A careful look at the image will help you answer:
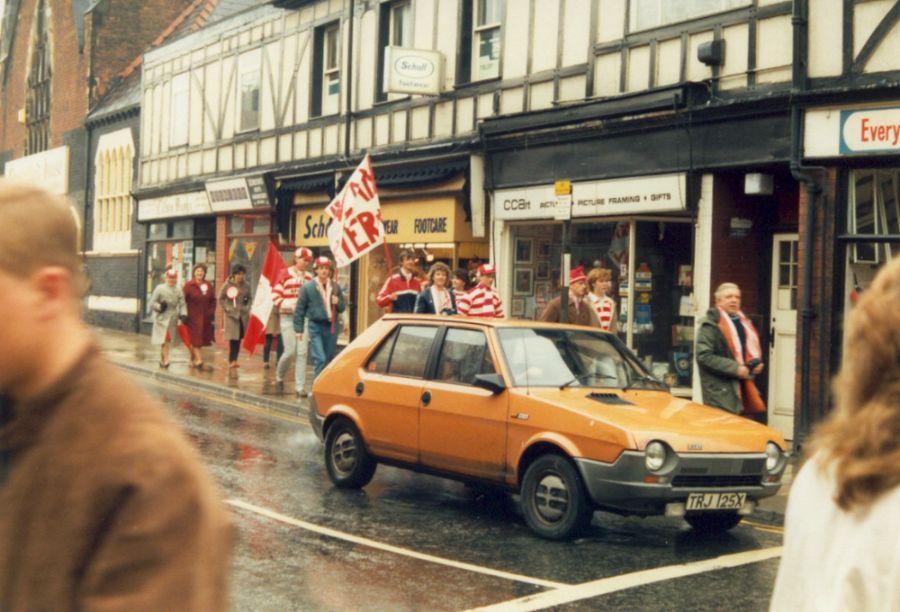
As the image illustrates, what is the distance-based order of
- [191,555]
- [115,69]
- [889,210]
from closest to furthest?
[191,555], [889,210], [115,69]

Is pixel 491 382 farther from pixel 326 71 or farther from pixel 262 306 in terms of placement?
pixel 326 71

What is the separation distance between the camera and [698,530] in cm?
949

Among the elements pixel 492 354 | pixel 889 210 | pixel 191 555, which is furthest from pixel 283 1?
pixel 191 555

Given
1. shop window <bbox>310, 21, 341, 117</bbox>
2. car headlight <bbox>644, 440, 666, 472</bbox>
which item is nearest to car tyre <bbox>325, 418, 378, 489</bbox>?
car headlight <bbox>644, 440, 666, 472</bbox>

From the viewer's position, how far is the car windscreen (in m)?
9.53

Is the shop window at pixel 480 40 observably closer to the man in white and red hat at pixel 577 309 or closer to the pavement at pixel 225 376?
the pavement at pixel 225 376

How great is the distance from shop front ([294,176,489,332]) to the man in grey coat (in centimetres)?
852

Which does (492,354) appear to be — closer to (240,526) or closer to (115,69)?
(240,526)

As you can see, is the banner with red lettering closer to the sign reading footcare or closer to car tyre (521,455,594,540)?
the sign reading footcare

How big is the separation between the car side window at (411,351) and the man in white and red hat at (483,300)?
455 centimetres

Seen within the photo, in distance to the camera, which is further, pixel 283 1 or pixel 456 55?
pixel 283 1

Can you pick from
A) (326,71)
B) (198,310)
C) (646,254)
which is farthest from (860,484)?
→ (326,71)

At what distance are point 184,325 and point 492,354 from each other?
14001 mm

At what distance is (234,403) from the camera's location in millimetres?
18078
